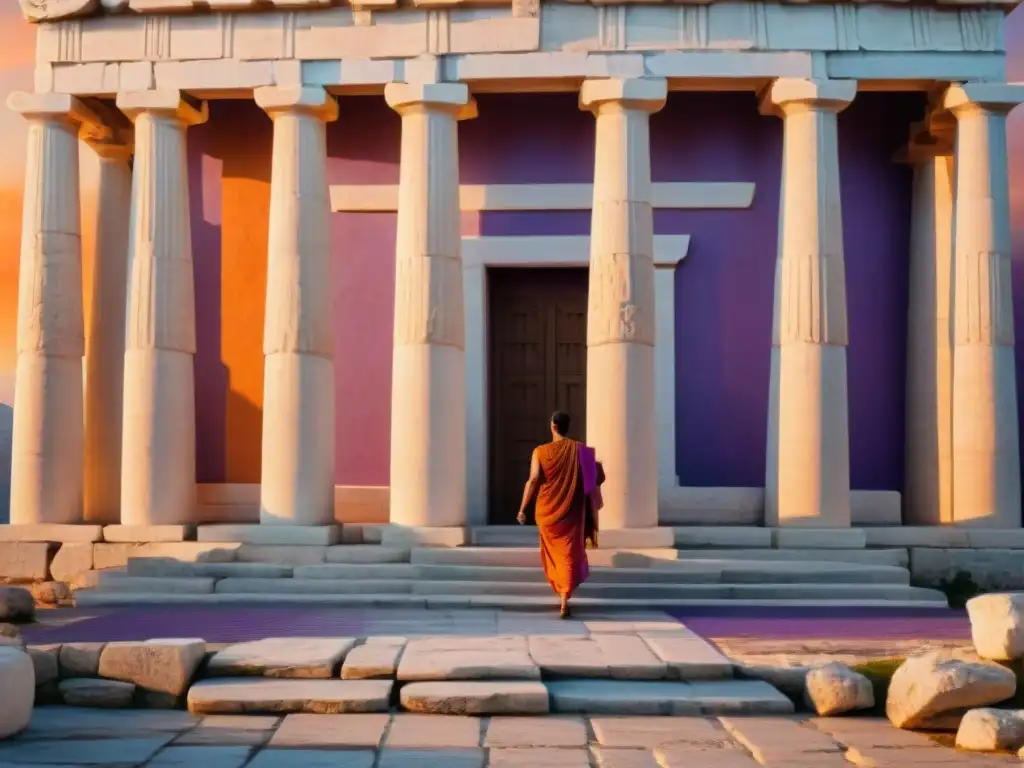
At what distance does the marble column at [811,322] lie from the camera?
50.9 ft

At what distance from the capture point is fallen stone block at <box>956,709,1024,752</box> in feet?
22.7

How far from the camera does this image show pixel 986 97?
51.6 ft

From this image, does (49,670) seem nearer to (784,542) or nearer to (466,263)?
(784,542)

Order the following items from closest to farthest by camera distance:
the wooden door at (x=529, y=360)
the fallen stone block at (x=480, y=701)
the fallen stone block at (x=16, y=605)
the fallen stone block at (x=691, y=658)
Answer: the fallen stone block at (x=480, y=701)
the fallen stone block at (x=691, y=658)
the fallen stone block at (x=16, y=605)
the wooden door at (x=529, y=360)

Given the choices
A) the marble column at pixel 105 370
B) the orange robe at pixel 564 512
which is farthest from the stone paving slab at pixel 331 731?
the marble column at pixel 105 370

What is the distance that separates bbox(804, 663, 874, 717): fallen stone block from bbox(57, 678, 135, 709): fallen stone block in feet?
15.1

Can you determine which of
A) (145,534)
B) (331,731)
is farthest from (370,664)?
(145,534)

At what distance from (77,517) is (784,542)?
30.8 feet

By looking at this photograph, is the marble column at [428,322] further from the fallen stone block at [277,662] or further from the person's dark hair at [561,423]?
the fallen stone block at [277,662]

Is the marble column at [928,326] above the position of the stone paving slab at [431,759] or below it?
above

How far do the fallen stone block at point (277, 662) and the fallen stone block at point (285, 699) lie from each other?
1.23ft

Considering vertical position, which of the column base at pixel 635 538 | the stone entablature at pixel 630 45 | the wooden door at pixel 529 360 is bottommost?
the column base at pixel 635 538

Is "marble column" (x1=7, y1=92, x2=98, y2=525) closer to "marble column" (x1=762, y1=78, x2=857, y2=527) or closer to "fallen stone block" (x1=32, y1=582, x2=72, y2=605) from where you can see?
"fallen stone block" (x1=32, y1=582, x2=72, y2=605)

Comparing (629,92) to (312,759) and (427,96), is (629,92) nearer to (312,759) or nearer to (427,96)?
(427,96)
